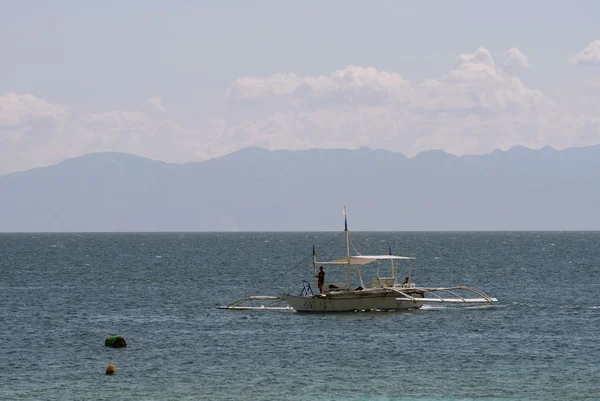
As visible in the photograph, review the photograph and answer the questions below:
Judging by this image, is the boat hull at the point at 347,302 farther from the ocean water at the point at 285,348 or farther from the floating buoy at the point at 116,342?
the floating buoy at the point at 116,342

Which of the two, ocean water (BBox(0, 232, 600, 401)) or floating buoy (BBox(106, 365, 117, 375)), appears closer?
ocean water (BBox(0, 232, 600, 401))

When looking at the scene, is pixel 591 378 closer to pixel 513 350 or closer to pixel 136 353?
pixel 513 350

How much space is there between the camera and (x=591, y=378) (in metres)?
54.2

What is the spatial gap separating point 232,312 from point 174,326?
10.7m

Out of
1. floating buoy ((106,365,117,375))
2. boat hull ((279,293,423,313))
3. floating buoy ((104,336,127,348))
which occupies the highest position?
boat hull ((279,293,423,313))

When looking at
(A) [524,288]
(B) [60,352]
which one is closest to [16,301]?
(B) [60,352]

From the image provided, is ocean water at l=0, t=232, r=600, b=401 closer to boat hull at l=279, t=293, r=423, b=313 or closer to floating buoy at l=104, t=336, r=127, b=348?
floating buoy at l=104, t=336, r=127, b=348

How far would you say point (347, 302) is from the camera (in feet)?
280

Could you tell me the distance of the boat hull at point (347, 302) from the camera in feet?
280

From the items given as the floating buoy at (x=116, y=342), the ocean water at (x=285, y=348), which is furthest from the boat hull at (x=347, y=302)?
the floating buoy at (x=116, y=342)

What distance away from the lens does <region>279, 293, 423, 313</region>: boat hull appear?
85312mm

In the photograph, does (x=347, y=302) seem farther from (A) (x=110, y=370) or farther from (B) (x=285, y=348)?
(A) (x=110, y=370)

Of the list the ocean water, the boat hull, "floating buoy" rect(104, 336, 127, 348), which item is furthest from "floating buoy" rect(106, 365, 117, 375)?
the boat hull

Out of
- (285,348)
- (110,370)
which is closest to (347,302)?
(285,348)
